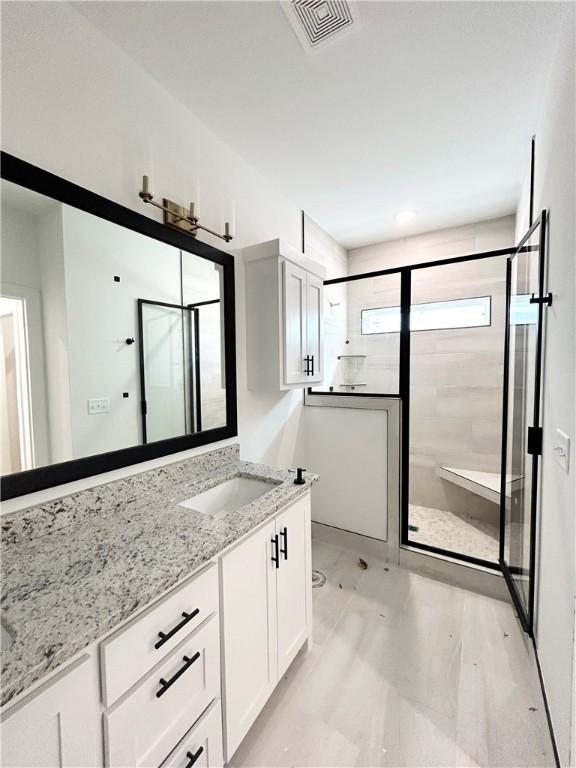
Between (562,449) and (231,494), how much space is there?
1438mm

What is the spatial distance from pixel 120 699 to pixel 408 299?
8.13 feet

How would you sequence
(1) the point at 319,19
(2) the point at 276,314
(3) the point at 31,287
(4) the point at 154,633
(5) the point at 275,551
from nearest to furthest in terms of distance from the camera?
1. (4) the point at 154,633
2. (3) the point at 31,287
3. (1) the point at 319,19
4. (5) the point at 275,551
5. (2) the point at 276,314

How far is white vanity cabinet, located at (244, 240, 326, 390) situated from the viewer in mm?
1846

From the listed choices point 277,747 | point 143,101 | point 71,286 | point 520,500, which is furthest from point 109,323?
point 520,500

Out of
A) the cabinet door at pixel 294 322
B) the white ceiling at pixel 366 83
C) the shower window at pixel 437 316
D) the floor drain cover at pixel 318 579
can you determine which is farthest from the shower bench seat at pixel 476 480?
the white ceiling at pixel 366 83

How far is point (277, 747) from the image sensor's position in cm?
117

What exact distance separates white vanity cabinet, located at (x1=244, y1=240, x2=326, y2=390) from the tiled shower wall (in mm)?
913

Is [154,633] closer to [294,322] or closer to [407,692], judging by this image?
[407,692]

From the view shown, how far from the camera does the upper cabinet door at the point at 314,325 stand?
2.10m

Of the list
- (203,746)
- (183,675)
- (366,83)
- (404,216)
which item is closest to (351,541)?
(203,746)

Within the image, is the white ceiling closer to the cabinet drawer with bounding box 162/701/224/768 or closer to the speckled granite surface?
the speckled granite surface

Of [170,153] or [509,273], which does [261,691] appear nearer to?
[170,153]

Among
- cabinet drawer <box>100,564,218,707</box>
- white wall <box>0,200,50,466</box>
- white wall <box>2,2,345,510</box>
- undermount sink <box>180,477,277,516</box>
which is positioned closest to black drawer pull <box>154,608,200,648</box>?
cabinet drawer <box>100,564,218,707</box>

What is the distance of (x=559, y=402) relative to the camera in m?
1.17
